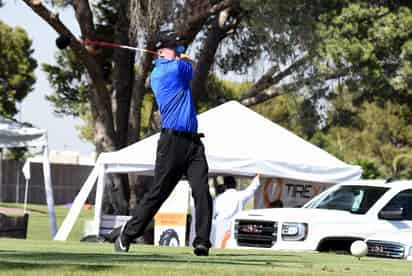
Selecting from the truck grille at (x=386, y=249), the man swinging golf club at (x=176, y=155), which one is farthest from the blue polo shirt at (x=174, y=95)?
the truck grille at (x=386, y=249)

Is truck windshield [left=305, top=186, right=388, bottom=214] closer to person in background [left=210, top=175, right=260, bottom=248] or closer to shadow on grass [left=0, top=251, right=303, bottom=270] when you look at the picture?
person in background [left=210, top=175, right=260, bottom=248]

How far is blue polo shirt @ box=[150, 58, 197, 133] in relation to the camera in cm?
1072

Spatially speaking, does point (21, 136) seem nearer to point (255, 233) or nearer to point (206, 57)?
point (206, 57)

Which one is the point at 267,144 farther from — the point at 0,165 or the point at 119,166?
the point at 0,165

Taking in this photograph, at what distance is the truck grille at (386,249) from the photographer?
14.1 metres

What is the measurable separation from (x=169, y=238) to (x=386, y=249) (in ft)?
21.8

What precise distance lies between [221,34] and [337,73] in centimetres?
321

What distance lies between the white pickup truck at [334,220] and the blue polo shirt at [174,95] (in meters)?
5.14

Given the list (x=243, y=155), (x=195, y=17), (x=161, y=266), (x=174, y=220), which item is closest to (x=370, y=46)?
(x=195, y=17)

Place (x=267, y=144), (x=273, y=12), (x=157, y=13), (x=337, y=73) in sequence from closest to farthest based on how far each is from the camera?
1. (x=267, y=144)
2. (x=157, y=13)
3. (x=273, y=12)
4. (x=337, y=73)

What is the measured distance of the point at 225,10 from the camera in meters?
26.8

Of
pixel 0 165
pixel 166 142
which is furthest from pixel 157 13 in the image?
pixel 0 165

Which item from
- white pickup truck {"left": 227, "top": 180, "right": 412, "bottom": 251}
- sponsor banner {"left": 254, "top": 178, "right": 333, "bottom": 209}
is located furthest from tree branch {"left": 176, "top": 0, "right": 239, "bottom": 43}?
white pickup truck {"left": 227, "top": 180, "right": 412, "bottom": 251}

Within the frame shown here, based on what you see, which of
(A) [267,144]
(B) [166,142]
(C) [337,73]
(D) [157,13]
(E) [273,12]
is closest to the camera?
(B) [166,142]
